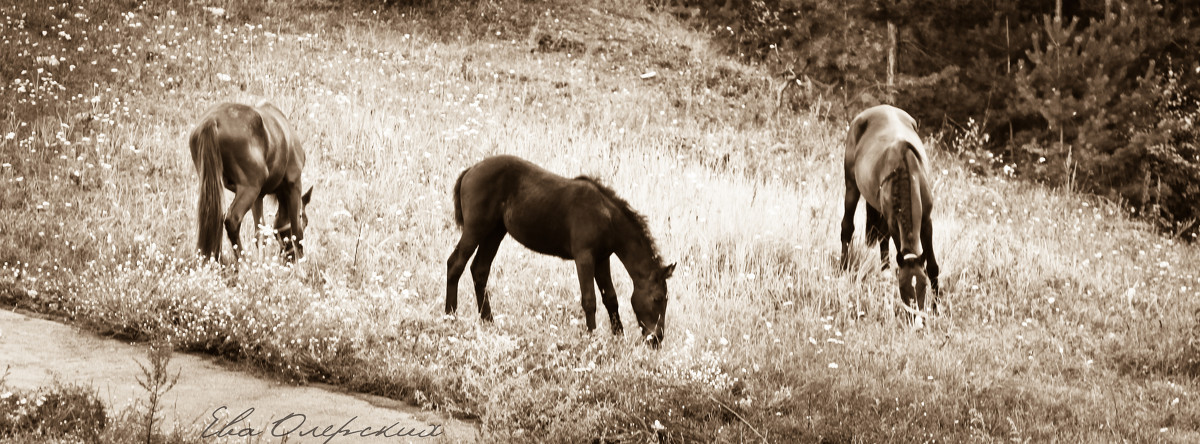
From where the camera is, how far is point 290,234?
9164 mm

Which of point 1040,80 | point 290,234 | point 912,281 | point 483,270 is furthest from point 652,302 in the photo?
point 1040,80

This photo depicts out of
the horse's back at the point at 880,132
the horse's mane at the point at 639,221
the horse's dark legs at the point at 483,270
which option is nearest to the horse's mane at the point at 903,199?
the horse's back at the point at 880,132

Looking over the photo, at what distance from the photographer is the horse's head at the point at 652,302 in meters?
6.96

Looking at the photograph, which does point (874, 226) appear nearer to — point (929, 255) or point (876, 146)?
point (876, 146)

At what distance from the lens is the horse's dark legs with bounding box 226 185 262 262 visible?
Answer: 8.27 m

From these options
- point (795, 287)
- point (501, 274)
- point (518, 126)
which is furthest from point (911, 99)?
point (501, 274)

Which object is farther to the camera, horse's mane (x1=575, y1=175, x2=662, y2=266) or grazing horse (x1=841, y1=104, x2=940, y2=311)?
grazing horse (x1=841, y1=104, x2=940, y2=311)

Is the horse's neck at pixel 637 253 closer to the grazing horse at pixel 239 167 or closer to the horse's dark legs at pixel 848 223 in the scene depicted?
the grazing horse at pixel 239 167

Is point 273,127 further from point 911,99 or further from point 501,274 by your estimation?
point 911,99

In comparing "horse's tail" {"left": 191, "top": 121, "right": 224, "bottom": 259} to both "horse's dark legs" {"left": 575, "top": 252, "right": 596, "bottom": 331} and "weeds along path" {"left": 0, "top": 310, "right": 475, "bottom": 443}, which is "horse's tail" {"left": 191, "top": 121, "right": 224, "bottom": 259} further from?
"horse's dark legs" {"left": 575, "top": 252, "right": 596, "bottom": 331}

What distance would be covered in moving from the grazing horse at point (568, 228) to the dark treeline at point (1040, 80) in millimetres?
9615
